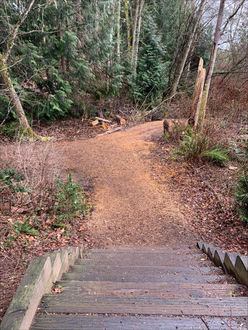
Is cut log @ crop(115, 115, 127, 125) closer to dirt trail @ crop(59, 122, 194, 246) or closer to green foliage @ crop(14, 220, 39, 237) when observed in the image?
dirt trail @ crop(59, 122, 194, 246)

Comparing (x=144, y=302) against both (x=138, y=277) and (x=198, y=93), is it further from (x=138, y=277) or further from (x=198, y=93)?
(x=198, y=93)

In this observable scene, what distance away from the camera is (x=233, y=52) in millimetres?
13570

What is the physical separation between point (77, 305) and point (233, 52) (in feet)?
53.5

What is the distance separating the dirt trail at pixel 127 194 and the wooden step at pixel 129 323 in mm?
2747

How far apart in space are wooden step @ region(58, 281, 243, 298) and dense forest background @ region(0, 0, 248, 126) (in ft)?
24.1

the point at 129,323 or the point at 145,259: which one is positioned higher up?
the point at 129,323

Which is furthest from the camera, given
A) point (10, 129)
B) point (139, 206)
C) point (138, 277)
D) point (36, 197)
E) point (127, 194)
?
point (10, 129)

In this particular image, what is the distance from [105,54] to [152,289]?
455 inches

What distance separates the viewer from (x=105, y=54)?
11.1 m

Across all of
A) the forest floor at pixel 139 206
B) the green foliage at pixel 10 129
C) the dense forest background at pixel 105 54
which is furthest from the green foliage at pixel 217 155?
the green foliage at pixel 10 129

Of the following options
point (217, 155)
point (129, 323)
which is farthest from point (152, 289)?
point (217, 155)

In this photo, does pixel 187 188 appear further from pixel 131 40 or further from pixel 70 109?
pixel 131 40

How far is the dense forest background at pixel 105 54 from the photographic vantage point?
9.10 m

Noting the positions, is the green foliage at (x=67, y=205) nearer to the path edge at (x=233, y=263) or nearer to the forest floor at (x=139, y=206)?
the forest floor at (x=139, y=206)
